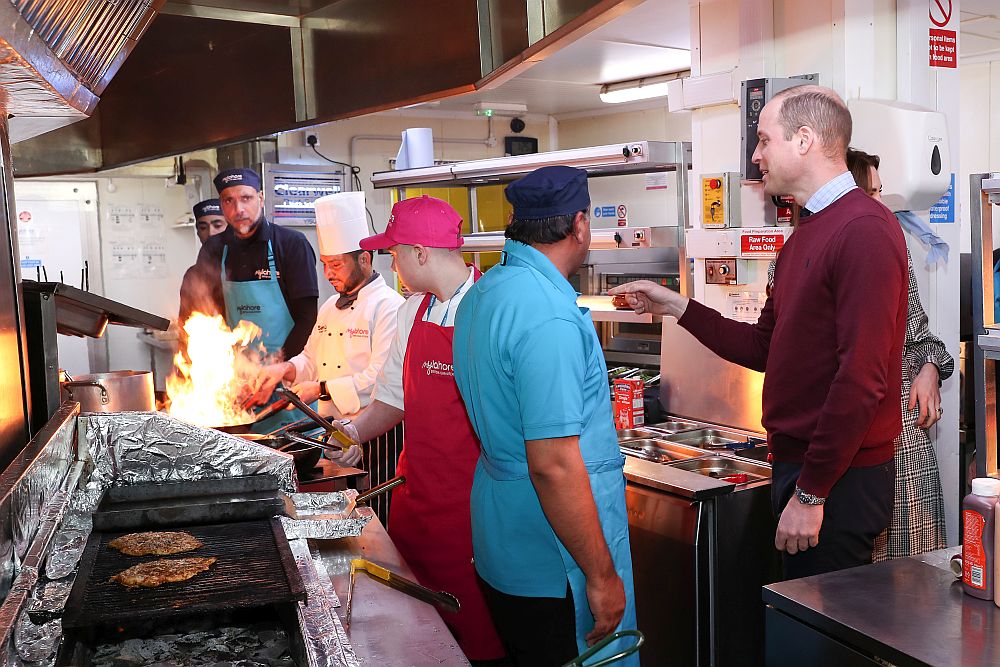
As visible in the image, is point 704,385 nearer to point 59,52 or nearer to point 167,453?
point 167,453

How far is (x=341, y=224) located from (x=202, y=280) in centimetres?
184

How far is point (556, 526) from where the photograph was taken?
6.31 feet


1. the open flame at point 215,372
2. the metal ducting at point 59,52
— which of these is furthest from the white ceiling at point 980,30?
the metal ducting at point 59,52

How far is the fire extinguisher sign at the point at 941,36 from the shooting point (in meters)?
3.19

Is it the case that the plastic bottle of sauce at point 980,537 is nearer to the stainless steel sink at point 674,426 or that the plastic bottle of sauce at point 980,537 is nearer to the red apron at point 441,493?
the red apron at point 441,493

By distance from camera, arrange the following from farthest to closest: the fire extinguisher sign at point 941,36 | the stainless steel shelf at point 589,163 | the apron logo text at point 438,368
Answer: the stainless steel shelf at point 589,163 < the fire extinguisher sign at point 941,36 < the apron logo text at point 438,368

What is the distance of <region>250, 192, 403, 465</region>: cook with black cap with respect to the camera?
3.96 meters

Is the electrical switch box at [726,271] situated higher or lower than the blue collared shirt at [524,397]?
higher

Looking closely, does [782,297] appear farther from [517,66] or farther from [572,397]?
[517,66]

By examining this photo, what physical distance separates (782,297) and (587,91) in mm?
5152

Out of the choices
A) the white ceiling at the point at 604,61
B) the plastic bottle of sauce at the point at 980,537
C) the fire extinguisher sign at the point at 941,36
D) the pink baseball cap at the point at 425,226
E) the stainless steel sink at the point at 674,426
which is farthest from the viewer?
the white ceiling at the point at 604,61

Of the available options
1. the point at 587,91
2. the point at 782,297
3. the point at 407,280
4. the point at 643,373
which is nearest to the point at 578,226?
the point at 782,297

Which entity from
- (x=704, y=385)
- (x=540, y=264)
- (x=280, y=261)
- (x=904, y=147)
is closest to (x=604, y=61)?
(x=280, y=261)

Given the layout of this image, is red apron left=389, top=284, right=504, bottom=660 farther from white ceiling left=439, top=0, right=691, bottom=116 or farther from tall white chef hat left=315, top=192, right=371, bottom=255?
white ceiling left=439, top=0, right=691, bottom=116
